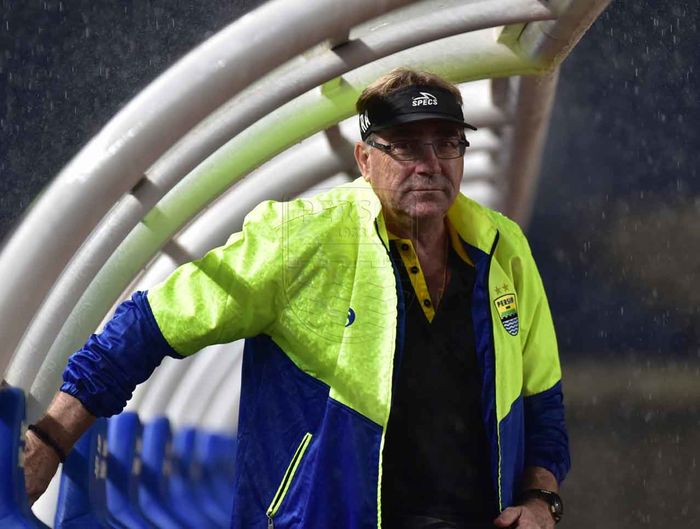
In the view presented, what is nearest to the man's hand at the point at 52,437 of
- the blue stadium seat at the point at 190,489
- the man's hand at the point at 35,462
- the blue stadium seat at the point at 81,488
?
the man's hand at the point at 35,462

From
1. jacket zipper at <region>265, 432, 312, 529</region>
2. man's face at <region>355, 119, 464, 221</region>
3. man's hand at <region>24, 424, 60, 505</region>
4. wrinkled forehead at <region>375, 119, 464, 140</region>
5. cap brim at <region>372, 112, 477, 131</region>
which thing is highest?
cap brim at <region>372, 112, 477, 131</region>

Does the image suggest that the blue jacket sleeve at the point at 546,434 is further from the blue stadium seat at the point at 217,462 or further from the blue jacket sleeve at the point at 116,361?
the blue stadium seat at the point at 217,462

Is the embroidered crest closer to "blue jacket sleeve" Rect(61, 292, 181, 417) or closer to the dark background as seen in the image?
"blue jacket sleeve" Rect(61, 292, 181, 417)

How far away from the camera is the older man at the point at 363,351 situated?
3703mm

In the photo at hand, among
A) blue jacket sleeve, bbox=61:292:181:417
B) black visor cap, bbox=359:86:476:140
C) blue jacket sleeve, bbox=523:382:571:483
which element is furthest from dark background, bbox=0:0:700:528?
blue jacket sleeve, bbox=61:292:181:417

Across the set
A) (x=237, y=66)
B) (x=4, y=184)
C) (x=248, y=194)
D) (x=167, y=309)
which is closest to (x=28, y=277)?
(x=167, y=309)

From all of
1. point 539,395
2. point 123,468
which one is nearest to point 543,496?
point 539,395

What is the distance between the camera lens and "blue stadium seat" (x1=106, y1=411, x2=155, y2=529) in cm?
745

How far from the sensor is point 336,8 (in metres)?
4.32

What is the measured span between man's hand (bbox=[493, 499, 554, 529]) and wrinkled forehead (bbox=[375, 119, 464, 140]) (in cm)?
109

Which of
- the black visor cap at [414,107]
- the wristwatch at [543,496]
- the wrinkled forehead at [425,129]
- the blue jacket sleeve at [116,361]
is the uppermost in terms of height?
the black visor cap at [414,107]

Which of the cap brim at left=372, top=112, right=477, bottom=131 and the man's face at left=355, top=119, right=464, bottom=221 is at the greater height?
the cap brim at left=372, top=112, right=477, bottom=131

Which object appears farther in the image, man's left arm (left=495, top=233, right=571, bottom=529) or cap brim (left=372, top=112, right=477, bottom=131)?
man's left arm (left=495, top=233, right=571, bottom=529)

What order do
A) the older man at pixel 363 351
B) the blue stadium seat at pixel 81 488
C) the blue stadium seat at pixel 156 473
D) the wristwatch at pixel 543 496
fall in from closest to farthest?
1. the older man at pixel 363 351
2. the wristwatch at pixel 543 496
3. the blue stadium seat at pixel 81 488
4. the blue stadium seat at pixel 156 473
